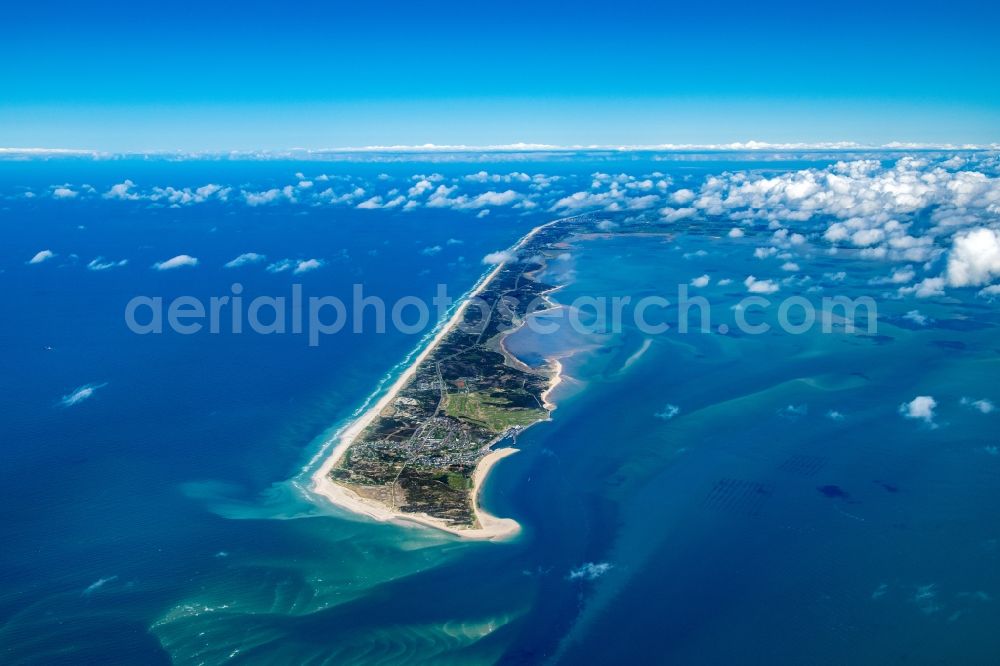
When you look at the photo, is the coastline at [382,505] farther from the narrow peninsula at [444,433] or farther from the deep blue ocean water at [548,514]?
the deep blue ocean water at [548,514]

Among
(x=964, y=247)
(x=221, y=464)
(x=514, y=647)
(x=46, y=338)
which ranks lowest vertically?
(x=514, y=647)

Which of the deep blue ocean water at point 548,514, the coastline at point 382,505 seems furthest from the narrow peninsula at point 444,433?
the deep blue ocean water at point 548,514

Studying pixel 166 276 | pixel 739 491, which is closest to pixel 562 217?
pixel 166 276

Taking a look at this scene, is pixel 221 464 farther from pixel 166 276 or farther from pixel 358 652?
pixel 166 276

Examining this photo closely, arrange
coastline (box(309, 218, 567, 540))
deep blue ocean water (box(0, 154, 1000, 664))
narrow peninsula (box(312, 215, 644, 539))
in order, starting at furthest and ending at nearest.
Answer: narrow peninsula (box(312, 215, 644, 539))
coastline (box(309, 218, 567, 540))
deep blue ocean water (box(0, 154, 1000, 664))

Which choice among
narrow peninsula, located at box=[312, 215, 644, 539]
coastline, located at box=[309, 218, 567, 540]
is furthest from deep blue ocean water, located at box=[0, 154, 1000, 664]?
narrow peninsula, located at box=[312, 215, 644, 539]

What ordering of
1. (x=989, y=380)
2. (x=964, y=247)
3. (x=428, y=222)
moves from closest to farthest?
(x=989, y=380)
(x=964, y=247)
(x=428, y=222)

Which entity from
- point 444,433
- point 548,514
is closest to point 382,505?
point 444,433

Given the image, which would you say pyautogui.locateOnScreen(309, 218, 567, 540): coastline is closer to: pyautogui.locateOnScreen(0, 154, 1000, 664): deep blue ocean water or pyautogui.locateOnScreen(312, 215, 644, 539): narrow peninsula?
pyautogui.locateOnScreen(312, 215, 644, 539): narrow peninsula
